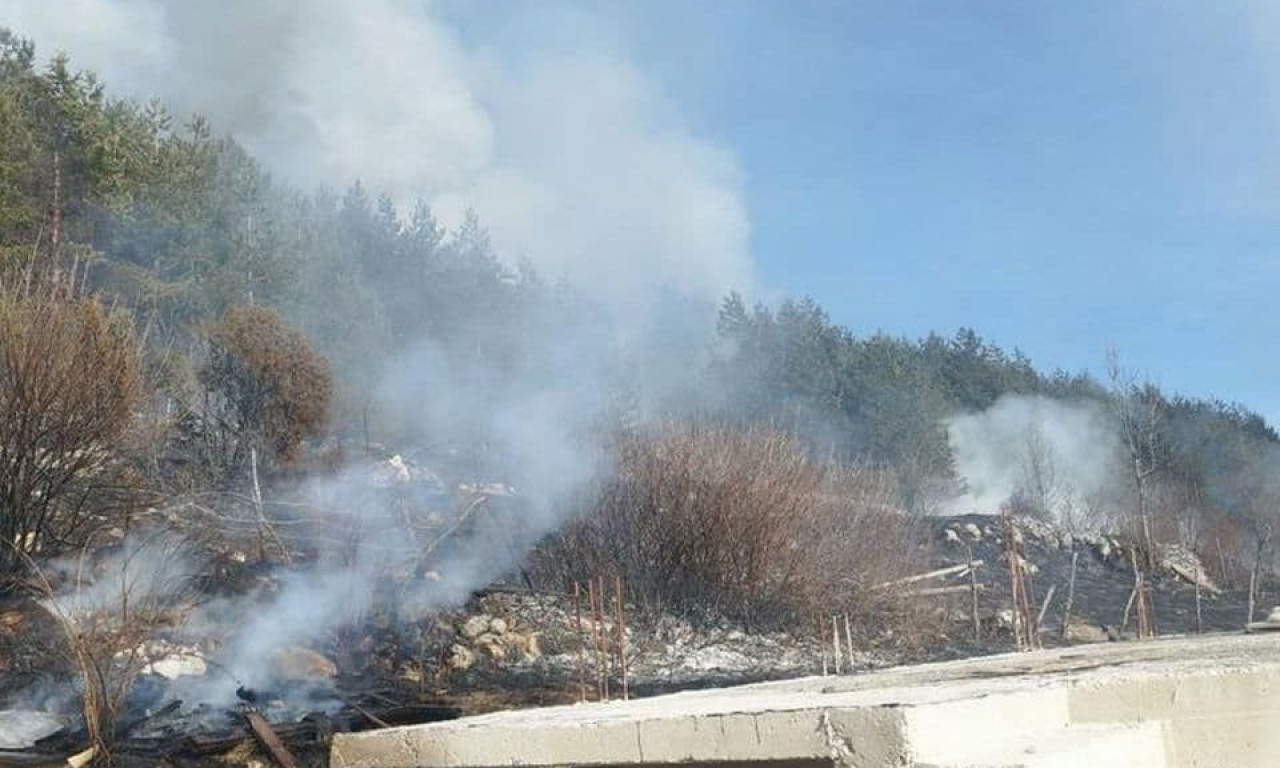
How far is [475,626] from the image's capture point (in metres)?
16.7

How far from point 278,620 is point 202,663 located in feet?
5.25

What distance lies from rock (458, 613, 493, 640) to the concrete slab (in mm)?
11978

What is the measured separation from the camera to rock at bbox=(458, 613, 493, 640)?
1650 centimetres

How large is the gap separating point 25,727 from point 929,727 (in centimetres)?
933

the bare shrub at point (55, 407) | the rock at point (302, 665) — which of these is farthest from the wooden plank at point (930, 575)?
the bare shrub at point (55, 407)

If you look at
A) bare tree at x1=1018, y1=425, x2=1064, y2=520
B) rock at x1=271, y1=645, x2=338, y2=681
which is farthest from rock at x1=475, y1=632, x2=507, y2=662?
bare tree at x1=1018, y1=425, x2=1064, y2=520

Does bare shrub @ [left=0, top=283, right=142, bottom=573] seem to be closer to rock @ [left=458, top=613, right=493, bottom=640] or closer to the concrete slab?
rock @ [left=458, top=613, right=493, bottom=640]

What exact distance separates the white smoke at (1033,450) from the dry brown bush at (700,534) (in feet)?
82.0

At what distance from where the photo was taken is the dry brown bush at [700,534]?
19.0 metres

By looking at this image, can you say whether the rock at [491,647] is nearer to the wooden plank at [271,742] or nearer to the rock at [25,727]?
the rock at [25,727]

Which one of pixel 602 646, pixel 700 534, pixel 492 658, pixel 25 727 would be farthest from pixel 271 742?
pixel 700 534

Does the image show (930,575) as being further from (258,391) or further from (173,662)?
(173,662)

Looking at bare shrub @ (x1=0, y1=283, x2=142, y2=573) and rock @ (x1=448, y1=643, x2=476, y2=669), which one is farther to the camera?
rock @ (x1=448, y1=643, x2=476, y2=669)

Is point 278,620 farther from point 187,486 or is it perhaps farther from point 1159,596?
point 1159,596
